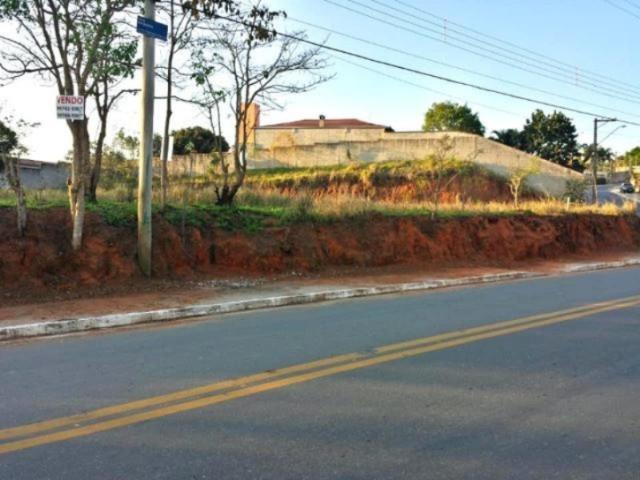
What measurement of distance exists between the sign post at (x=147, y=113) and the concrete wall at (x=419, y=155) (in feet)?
86.2

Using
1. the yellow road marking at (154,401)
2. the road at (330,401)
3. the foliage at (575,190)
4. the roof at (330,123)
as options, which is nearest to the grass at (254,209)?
the road at (330,401)

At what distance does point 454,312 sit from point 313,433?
535 centimetres

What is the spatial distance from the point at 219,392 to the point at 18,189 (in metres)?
7.64

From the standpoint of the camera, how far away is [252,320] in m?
8.59

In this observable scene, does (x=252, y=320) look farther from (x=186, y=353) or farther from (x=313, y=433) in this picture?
(x=313, y=433)

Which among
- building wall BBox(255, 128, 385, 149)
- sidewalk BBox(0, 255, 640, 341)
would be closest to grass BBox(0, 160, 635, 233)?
sidewalk BBox(0, 255, 640, 341)

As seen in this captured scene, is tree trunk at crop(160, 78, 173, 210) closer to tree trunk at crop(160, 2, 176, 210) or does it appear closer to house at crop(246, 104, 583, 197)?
tree trunk at crop(160, 2, 176, 210)

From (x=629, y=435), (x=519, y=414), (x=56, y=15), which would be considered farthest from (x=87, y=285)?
(x=629, y=435)

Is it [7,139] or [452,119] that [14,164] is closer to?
[7,139]

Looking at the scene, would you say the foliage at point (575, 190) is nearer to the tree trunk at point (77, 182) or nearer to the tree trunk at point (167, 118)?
the tree trunk at point (167, 118)

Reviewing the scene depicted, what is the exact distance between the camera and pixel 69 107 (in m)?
9.71

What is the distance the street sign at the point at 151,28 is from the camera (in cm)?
1008

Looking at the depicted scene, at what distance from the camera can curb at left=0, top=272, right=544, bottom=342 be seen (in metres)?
7.72

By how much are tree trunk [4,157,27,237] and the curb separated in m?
3.68
